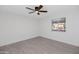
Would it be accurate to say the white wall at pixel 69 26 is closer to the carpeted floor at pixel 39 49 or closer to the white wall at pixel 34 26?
the white wall at pixel 34 26

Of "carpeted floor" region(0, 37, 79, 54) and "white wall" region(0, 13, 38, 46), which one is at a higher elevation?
"white wall" region(0, 13, 38, 46)

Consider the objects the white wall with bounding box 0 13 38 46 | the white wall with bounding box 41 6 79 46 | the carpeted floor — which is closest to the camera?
the carpeted floor

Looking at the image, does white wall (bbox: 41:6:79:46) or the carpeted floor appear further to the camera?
white wall (bbox: 41:6:79:46)

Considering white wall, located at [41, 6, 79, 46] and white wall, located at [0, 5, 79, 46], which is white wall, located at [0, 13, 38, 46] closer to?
white wall, located at [0, 5, 79, 46]

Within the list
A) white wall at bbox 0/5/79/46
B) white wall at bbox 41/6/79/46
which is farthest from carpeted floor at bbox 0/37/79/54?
white wall at bbox 0/5/79/46

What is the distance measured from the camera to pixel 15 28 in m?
4.92

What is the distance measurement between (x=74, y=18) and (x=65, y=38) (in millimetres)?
1316

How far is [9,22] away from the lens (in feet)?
14.8

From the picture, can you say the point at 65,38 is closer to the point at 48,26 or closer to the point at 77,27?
the point at 77,27

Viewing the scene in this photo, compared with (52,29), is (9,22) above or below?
above

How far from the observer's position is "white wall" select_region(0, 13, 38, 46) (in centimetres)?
421

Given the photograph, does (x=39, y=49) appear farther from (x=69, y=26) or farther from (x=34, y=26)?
(x=34, y=26)

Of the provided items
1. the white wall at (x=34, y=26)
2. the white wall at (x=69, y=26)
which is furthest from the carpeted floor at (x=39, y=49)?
the white wall at (x=34, y=26)

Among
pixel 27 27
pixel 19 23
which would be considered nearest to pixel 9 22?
pixel 19 23
